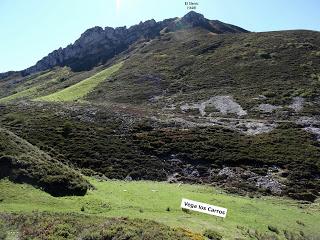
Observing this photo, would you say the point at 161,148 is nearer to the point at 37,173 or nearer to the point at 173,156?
the point at 173,156

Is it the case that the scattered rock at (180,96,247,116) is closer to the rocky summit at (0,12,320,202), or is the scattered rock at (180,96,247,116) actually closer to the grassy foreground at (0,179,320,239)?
the rocky summit at (0,12,320,202)

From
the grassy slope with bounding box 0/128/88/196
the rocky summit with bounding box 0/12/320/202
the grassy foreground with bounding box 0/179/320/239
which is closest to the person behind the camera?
the grassy foreground with bounding box 0/179/320/239

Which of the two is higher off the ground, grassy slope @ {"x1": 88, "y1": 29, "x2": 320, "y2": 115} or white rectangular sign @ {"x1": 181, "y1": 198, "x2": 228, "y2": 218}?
grassy slope @ {"x1": 88, "y1": 29, "x2": 320, "y2": 115}

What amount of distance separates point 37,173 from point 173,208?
35.5ft

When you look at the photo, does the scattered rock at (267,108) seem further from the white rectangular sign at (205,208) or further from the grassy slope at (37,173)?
the white rectangular sign at (205,208)

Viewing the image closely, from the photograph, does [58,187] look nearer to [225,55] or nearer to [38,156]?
[38,156]

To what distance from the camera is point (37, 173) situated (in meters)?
34.8

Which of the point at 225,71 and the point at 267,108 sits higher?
the point at 225,71

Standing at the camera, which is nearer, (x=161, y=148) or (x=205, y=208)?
(x=205, y=208)

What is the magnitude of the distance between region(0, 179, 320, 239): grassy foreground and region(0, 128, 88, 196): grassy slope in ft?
3.19

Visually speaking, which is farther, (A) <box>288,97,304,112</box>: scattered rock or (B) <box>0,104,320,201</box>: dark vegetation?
(A) <box>288,97,304,112</box>: scattered rock

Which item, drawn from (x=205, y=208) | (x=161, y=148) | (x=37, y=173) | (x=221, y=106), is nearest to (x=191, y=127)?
(x=161, y=148)

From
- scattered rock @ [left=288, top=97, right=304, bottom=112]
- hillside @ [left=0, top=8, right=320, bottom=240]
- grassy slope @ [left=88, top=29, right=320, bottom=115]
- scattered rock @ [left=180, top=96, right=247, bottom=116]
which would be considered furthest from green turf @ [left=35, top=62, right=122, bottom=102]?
scattered rock @ [left=288, top=97, right=304, bottom=112]

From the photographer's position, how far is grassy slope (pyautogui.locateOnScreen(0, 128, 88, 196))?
3416cm
